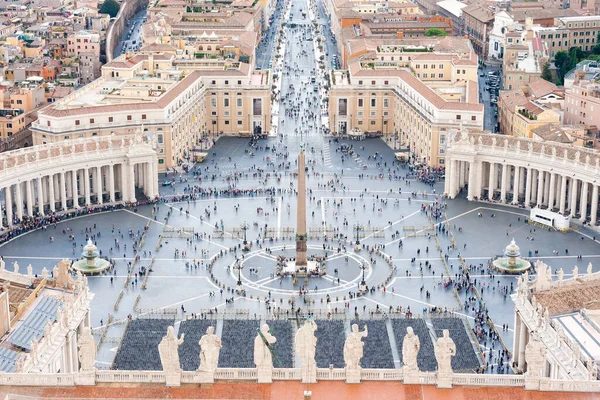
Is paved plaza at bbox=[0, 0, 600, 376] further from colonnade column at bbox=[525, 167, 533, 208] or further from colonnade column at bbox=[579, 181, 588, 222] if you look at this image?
colonnade column at bbox=[579, 181, 588, 222]

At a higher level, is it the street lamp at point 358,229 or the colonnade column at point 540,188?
the colonnade column at point 540,188

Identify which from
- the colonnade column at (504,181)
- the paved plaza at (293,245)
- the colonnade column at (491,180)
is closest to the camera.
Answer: the paved plaza at (293,245)

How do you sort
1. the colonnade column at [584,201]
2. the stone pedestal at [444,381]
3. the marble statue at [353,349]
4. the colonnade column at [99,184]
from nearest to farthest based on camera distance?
the marble statue at [353,349], the stone pedestal at [444,381], the colonnade column at [584,201], the colonnade column at [99,184]

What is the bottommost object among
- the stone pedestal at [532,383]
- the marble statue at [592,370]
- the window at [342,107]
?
the window at [342,107]

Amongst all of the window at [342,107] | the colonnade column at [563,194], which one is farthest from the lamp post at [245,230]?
the window at [342,107]

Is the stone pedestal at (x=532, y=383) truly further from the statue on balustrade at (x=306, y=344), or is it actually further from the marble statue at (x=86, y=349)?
the marble statue at (x=86, y=349)

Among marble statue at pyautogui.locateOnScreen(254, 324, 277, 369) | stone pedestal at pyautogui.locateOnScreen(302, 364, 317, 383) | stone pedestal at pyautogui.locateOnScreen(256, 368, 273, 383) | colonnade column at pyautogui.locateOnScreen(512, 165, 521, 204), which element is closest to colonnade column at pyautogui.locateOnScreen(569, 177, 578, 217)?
colonnade column at pyautogui.locateOnScreen(512, 165, 521, 204)
